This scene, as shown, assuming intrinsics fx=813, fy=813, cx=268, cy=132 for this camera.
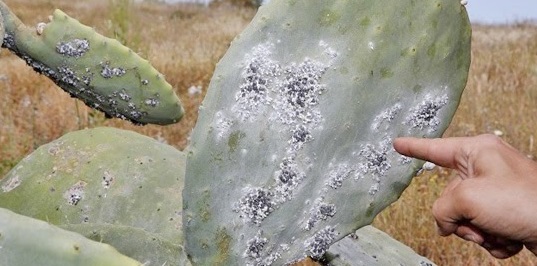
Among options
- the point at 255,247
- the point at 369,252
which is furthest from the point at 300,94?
the point at 369,252

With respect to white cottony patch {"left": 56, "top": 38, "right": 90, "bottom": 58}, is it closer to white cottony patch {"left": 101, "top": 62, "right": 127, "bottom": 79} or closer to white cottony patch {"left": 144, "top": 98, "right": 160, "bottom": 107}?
white cottony patch {"left": 101, "top": 62, "right": 127, "bottom": 79}

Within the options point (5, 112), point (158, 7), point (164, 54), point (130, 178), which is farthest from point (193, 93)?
point (158, 7)

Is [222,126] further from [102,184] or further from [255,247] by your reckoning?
[102,184]

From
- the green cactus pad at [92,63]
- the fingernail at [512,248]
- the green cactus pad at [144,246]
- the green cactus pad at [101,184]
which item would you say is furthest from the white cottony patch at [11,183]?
the fingernail at [512,248]

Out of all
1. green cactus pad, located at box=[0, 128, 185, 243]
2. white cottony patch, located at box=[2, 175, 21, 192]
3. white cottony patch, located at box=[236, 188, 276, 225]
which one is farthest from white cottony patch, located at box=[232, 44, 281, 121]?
white cottony patch, located at box=[2, 175, 21, 192]

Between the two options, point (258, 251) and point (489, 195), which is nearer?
point (489, 195)

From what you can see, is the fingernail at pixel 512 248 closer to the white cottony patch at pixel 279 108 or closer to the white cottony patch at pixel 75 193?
the white cottony patch at pixel 279 108
